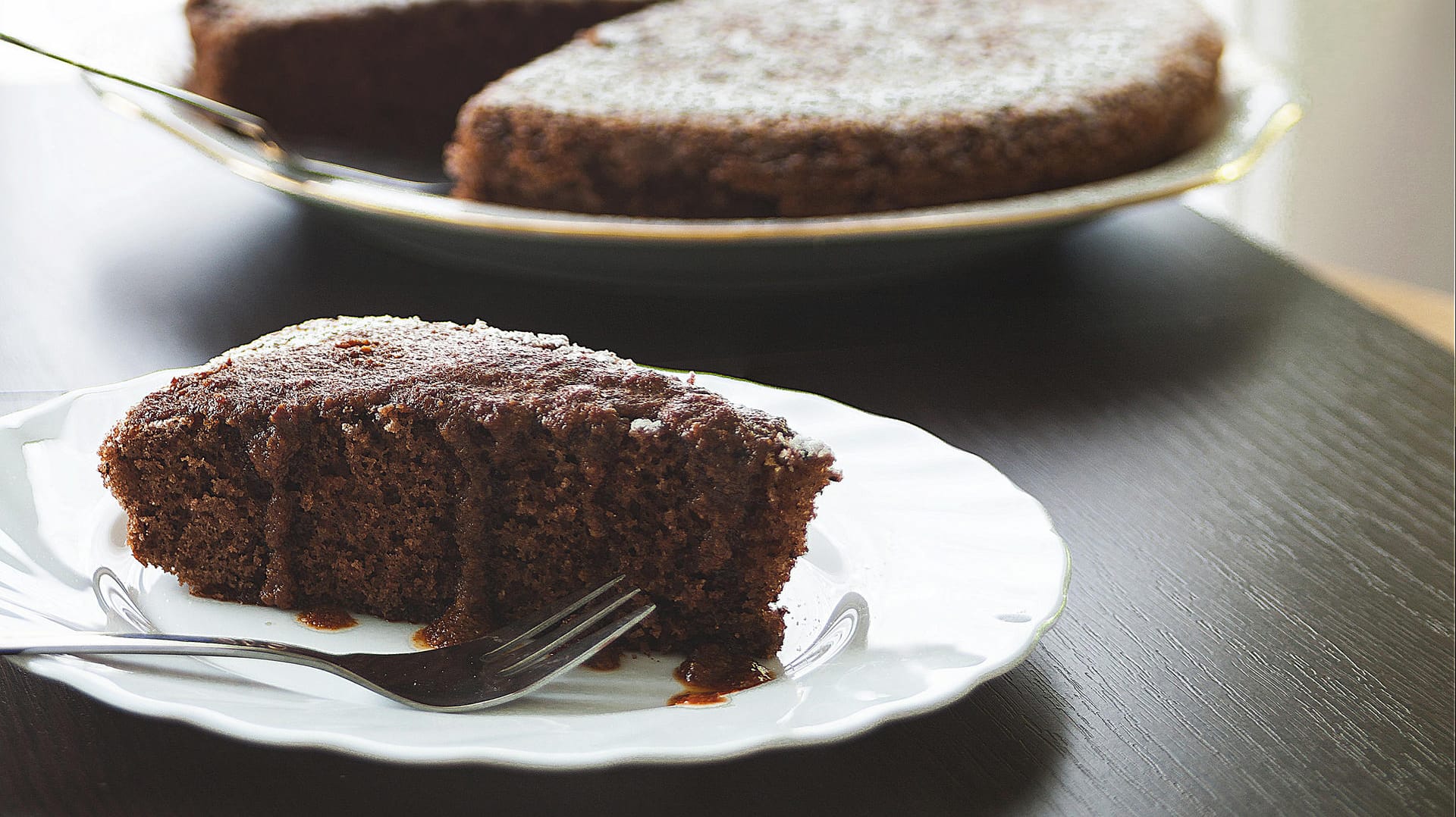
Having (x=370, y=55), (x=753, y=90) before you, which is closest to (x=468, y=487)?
(x=753, y=90)

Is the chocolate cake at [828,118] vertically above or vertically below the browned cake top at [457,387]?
below

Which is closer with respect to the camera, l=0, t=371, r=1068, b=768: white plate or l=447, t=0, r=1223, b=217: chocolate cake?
l=0, t=371, r=1068, b=768: white plate

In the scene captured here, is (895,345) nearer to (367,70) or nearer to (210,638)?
(210,638)

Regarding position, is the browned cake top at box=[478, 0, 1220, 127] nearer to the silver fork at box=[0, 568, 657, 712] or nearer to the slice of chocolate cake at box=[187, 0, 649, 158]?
the slice of chocolate cake at box=[187, 0, 649, 158]

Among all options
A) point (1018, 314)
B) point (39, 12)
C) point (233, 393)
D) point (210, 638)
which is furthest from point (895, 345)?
point (39, 12)

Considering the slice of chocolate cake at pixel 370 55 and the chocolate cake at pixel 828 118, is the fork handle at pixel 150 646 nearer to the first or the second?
the chocolate cake at pixel 828 118

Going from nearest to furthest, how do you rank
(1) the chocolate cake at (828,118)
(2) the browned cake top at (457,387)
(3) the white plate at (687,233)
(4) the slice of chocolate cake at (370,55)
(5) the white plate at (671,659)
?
1. (5) the white plate at (671,659)
2. (2) the browned cake top at (457,387)
3. (3) the white plate at (687,233)
4. (1) the chocolate cake at (828,118)
5. (4) the slice of chocolate cake at (370,55)

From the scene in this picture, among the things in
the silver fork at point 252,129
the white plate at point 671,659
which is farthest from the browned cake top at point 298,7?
the white plate at point 671,659

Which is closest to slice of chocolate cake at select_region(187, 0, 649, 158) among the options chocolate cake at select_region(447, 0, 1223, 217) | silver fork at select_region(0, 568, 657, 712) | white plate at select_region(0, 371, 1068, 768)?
chocolate cake at select_region(447, 0, 1223, 217)
